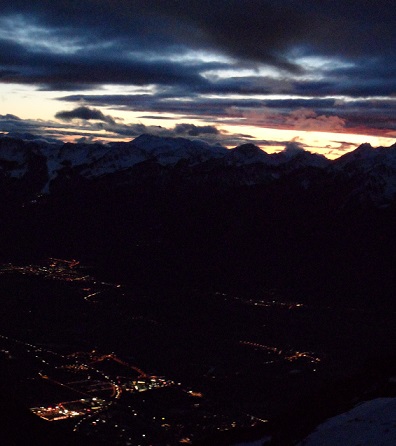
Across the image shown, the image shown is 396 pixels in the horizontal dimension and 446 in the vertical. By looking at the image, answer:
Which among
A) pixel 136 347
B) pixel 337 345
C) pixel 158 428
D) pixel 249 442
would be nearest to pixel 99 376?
pixel 136 347

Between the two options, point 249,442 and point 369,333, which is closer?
point 249,442

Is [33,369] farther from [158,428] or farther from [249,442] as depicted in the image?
[249,442]

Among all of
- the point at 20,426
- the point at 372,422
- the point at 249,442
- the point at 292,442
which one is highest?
the point at 372,422

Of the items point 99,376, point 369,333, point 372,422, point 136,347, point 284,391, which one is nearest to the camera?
point 372,422

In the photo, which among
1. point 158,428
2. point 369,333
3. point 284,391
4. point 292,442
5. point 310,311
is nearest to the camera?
point 292,442

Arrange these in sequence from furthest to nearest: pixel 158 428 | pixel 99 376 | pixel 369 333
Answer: pixel 369 333, pixel 99 376, pixel 158 428

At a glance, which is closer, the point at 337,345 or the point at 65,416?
the point at 65,416

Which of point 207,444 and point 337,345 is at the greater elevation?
point 207,444

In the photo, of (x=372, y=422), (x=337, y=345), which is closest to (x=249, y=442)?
(x=372, y=422)

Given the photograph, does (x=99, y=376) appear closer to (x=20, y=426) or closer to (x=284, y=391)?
(x=284, y=391)
